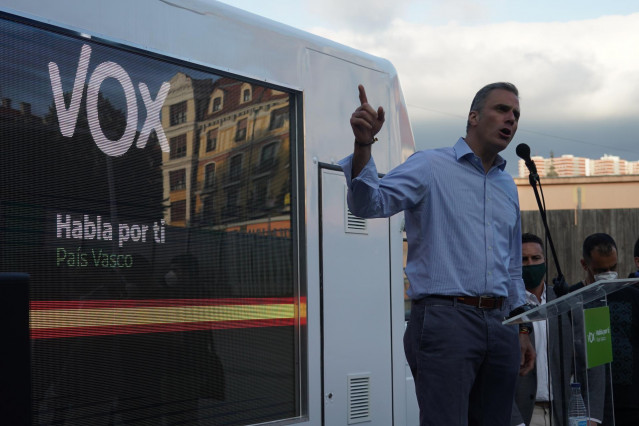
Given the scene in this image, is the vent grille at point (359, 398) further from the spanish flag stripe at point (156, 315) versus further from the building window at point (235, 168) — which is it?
the building window at point (235, 168)

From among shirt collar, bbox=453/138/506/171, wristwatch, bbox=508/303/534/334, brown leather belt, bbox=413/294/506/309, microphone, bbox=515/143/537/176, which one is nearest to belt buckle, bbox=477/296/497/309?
brown leather belt, bbox=413/294/506/309

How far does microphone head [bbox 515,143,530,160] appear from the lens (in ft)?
11.8

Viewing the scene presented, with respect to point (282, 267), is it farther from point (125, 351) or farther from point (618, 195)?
point (618, 195)

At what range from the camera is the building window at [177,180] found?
372cm

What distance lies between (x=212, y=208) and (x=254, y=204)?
29 centimetres

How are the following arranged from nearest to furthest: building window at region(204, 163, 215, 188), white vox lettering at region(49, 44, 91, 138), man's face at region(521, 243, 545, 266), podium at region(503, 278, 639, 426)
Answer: podium at region(503, 278, 639, 426) < white vox lettering at region(49, 44, 91, 138) < building window at region(204, 163, 215, 188) < man's face at region(521, 243, 545, 266)

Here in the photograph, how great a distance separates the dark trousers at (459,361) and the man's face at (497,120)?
27.2 inches

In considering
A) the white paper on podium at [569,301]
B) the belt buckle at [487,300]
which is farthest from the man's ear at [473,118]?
the white paper on podium at [569,301]

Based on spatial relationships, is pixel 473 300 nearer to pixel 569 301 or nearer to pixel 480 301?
pixel 480 301

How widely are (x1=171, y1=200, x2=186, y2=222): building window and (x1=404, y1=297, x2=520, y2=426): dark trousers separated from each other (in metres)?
1.18

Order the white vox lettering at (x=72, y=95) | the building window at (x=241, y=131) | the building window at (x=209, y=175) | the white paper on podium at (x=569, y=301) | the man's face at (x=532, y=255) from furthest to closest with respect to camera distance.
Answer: the man's face at (x=532, y=255), the building window at (x=241, y=131), the building window at (x=209, y=175), the white vox lettering at (x=72, y=95), the white paper on podium at (x=569, y=301)

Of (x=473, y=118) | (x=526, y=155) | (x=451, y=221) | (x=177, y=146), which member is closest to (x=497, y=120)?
(x=473, y=118)

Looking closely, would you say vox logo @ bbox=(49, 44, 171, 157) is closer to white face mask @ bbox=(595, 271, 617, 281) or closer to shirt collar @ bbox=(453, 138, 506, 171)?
shirt collar @ bbox=(453, 138, 506, 171)

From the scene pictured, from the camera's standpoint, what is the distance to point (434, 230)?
3.23 metres
